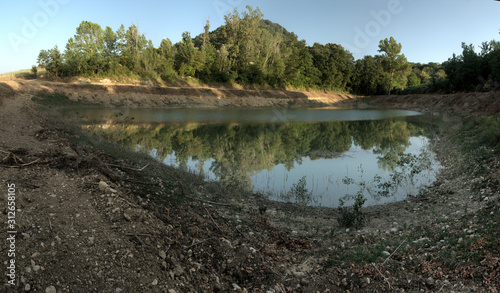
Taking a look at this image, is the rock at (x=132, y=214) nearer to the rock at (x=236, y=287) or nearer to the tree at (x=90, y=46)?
the rock at (x=236, y=287)

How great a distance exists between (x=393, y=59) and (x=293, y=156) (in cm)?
7902

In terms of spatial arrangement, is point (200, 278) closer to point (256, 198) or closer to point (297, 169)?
point (256, 198)

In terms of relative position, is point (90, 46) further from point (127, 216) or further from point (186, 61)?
point (127, 216)

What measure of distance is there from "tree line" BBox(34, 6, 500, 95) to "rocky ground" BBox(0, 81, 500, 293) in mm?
44648

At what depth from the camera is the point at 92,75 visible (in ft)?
153

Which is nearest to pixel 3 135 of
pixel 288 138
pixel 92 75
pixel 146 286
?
pixel 146 286

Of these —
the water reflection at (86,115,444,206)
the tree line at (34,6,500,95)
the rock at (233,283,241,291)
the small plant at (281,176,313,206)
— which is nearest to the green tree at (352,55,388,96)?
the tree line at (34,6,500,95)

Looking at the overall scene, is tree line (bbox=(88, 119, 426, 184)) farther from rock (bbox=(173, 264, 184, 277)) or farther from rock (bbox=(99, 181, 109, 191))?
rock (bbox=(173, 264, 184, 277))

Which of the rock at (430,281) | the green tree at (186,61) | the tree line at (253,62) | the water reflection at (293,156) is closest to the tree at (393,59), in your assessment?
the tree line at (253,62)

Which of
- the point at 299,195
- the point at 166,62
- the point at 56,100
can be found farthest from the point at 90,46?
the point at 299,195

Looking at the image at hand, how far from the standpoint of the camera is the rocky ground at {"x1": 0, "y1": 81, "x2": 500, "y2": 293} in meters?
3.56

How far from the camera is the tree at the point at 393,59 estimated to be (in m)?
79.6

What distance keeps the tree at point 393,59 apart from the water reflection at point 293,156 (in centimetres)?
6410

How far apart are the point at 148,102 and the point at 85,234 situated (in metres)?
41.2
